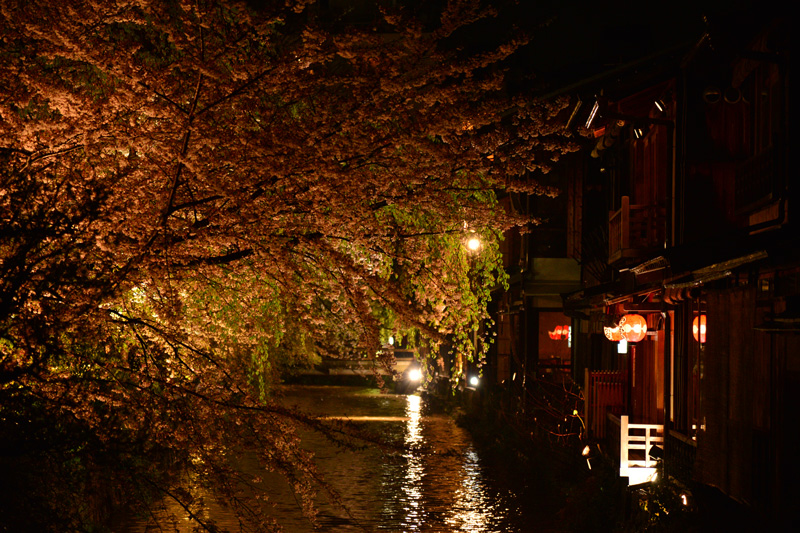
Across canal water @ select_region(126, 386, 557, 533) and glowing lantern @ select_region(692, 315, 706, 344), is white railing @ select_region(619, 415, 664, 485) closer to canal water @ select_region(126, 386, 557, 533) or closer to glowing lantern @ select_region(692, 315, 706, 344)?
canal water @ select_region(126, 386, 557, 533)

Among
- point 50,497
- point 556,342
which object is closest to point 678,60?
point 50,497

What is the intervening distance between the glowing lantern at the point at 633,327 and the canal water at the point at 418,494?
394cm

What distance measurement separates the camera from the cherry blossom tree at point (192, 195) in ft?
23.4

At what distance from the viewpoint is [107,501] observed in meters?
14.3

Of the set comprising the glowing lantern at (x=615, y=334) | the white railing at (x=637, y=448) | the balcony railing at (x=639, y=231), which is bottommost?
the white railing at (x=637, y=448)

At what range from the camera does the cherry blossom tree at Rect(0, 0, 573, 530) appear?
712cm

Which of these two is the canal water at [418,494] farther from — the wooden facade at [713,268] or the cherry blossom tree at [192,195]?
the wooden facade at [713,268]

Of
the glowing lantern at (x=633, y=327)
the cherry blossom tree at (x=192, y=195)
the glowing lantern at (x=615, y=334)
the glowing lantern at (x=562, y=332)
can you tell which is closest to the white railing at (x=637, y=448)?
the glowing lantern at (x=633, y=327)

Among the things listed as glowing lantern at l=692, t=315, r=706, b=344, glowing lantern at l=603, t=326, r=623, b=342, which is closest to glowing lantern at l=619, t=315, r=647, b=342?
glowing lantern at l=603, t=326, r=623, b=342

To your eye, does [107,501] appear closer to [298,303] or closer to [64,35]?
[298,303]

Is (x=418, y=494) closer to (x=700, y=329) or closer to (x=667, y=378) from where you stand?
(x=667, y=378)

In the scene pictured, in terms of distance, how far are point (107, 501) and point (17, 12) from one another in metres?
9.36

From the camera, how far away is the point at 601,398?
1878cm

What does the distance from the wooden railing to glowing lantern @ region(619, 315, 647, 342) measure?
6.15ft
